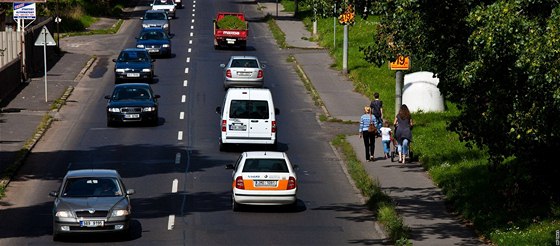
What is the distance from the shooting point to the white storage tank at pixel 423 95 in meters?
44.2

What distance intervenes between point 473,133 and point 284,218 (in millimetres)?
5155

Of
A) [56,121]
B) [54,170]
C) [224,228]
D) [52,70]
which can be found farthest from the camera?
[52,70]

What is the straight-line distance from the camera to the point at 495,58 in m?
21.1

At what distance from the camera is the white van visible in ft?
122

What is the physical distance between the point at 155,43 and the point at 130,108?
20.4 meters

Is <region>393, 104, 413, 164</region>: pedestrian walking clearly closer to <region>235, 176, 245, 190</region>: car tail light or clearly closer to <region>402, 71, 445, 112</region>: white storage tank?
<region>235, 176, 245, 190</region>: car tail light

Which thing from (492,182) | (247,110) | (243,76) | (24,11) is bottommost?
(492,182)

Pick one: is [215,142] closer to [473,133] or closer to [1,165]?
[1,165]

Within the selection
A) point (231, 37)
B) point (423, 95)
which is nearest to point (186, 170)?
point (423, 95)

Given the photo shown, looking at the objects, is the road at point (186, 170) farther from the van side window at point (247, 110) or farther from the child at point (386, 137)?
the child at point (386, 137)

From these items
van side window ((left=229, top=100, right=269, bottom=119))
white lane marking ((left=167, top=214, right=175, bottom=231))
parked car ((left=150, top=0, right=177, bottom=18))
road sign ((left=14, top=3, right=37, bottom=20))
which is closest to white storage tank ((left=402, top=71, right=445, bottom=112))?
van side window ((left=229, top=100, right=269, bottom=119))

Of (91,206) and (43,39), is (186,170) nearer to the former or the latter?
(91,206)

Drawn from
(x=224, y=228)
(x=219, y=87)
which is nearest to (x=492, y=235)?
(x=224, y=228)

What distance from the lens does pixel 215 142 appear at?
129 ft
